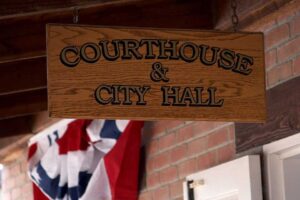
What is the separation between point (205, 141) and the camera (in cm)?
426

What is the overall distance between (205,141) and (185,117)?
131cm

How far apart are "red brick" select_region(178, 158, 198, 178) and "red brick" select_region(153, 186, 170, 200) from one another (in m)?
0.17

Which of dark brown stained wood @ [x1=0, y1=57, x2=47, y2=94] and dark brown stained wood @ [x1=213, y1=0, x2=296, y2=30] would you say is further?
dark brown stained wood @ [x1=0, y1=57, x2=47, y2=94]

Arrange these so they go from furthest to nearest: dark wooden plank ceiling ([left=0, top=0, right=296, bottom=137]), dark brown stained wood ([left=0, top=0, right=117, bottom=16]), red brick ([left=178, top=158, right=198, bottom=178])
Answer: red brick ([left=178, top=158, right=198, bottom=178])
dark wooden plank ceiling ([left=0, top=0, right=296, bottom=137])
dark brown stained wood ([left=0, top=0, right=117, bottom=16])

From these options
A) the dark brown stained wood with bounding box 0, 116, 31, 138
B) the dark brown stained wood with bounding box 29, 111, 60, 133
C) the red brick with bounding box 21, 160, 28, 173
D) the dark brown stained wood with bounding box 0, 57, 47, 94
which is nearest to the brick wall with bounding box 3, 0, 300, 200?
the dark brown stained wood with bounding box 0, 57, 47, 94

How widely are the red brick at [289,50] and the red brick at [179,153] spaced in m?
0.97

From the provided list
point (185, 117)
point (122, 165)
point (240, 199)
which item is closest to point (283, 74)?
point (240, 199)

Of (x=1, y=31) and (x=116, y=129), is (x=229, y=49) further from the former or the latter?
(x=116, y=129)

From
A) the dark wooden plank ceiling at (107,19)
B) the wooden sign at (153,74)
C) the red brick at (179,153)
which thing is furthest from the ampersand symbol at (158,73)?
the red brick at (179,153)

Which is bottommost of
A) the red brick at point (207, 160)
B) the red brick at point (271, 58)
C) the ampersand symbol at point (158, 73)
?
the red brick at point (207, 160)

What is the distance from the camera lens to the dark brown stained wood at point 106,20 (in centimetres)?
394

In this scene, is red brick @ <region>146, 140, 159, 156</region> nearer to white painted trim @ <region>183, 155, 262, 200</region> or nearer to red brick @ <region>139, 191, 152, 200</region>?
red brick @ <region>139, 191, 152, 200</region>

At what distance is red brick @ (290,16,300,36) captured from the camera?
3.58 m

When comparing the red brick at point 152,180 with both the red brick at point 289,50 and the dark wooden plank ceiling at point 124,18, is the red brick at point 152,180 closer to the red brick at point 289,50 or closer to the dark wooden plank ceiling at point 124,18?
the dark wooden plank ceiling at point 124,18
